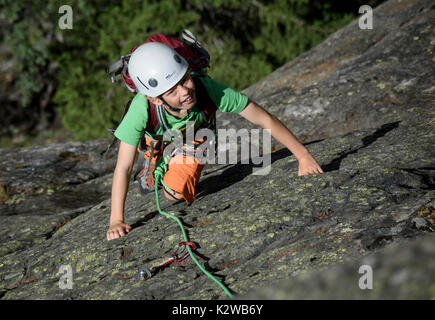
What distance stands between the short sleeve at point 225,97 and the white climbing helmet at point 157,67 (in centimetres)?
49

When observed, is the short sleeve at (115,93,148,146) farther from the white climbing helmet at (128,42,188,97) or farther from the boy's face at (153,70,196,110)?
the white climbing helmet at (128,42,188,97)

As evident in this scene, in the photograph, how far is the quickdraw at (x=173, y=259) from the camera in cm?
347

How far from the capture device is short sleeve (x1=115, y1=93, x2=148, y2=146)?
4.46 m

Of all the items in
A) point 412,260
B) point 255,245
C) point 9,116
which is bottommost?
point 9,116

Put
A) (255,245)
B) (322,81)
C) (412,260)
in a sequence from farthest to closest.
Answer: (322,81), (255,245), (412,260)

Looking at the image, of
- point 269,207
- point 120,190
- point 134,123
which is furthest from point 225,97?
point 120,190

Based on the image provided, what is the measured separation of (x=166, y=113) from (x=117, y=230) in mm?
1355

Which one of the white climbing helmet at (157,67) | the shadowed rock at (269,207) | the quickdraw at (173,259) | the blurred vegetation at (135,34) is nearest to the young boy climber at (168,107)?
the white climbing helmet at (157,67)

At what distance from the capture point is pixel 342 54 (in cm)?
819

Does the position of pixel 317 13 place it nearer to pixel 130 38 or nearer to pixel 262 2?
pixel 262 2

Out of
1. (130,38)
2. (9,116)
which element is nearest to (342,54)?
(130,38)

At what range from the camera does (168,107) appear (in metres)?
4.51

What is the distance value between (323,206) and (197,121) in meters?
1.88

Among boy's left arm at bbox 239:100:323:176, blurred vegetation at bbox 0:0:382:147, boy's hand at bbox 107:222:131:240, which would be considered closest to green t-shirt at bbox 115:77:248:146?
boy's left arm at bbox 239:100:323:176
